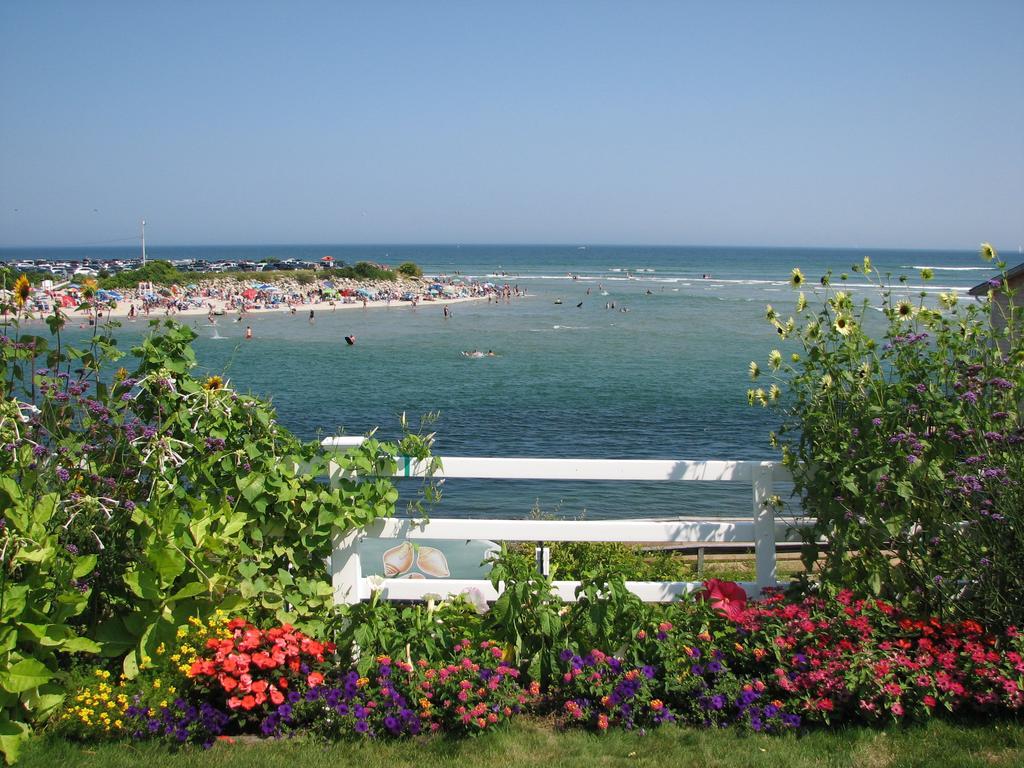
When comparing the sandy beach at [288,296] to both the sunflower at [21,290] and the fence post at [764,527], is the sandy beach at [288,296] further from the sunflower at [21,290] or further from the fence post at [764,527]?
the fence post at [764,527]

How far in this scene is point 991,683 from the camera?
3607mm

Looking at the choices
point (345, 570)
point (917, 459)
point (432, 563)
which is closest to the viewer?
point (917, 459)

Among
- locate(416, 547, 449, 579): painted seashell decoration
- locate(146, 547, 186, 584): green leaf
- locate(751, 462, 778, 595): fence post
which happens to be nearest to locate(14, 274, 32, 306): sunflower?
locate(146, 547, 186, 584): green leaf

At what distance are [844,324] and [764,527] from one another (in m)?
1.14

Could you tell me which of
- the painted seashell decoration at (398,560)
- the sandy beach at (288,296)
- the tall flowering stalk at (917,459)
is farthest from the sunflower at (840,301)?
the sandy beach at (288,296)

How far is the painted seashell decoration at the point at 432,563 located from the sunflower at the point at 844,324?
12.7ft

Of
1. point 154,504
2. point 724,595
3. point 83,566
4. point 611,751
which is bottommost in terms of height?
point 611,751

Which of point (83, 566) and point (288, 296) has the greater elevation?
point (83, 566)

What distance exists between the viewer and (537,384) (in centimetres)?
3266

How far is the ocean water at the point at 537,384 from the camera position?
56.9 ft

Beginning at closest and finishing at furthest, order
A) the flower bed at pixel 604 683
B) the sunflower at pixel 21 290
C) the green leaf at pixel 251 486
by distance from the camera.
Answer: the flower bed at pixel 604 683, the green leaf at pixel 251 486, the sunflower at pixel 21 290

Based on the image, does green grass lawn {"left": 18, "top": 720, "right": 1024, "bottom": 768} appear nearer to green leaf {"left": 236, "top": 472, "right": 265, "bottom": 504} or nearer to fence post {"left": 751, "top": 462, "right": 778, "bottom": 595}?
fence post {"left": 751, "top": 462, "right": 778, "bottom": 595}

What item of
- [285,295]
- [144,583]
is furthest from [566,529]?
[285,295]

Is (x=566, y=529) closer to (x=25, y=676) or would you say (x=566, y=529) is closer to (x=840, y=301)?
(x=840, y=301)
